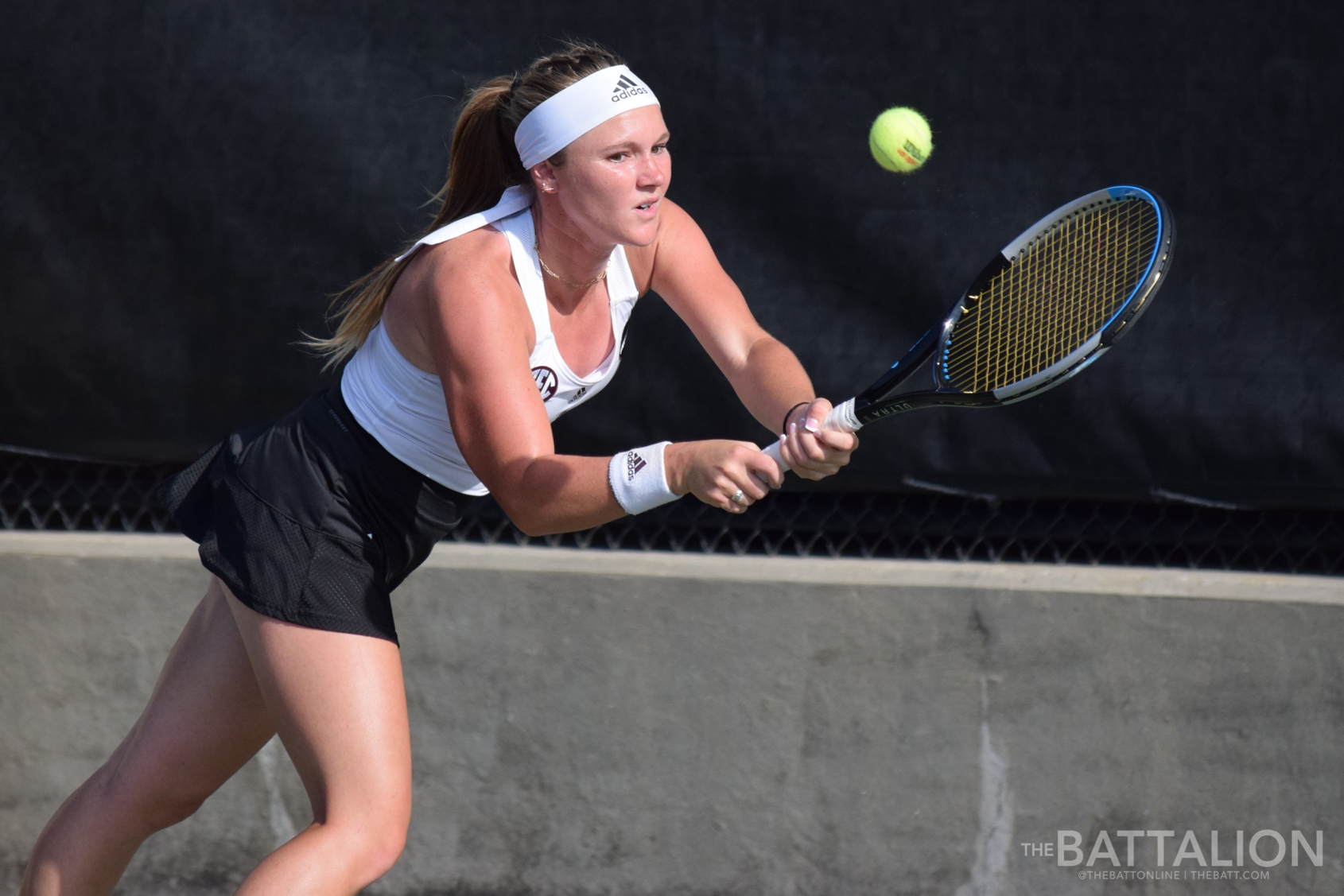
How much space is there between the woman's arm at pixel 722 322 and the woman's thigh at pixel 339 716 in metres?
0.68

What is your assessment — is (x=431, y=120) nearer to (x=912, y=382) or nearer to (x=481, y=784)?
(x=912, y=382)

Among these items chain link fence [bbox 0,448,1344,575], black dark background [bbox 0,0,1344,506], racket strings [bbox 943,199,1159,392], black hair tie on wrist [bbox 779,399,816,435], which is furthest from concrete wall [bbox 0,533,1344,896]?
black hair tie on wrist [bbox 779,399,816,435]

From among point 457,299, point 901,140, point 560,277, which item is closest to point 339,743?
point 457,299

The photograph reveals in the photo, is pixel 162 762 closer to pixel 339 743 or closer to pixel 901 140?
pixel 339 743

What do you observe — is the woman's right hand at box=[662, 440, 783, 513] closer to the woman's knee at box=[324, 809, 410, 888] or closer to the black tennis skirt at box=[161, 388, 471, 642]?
the black tennis skirt at box=[161, 388, 471, 642]

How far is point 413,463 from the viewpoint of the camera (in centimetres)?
191

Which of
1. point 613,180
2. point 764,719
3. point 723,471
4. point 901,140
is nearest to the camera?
point 723,471

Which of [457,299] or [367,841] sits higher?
[457,299]

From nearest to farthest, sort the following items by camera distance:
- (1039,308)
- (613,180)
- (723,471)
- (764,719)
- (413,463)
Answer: (723,471), (613,180), (413,463), (1039,308), (764,719)

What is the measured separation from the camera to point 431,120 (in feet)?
8.36

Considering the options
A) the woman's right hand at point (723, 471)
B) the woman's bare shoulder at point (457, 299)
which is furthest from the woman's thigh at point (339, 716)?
the woman's right hand at point (723, 471)

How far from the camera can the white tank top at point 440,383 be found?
1.80 m

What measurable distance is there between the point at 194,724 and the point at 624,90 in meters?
1.14

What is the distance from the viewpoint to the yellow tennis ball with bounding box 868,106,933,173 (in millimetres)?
2438
